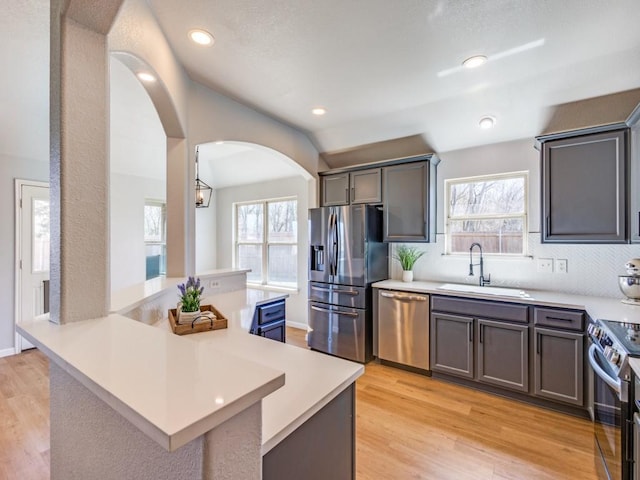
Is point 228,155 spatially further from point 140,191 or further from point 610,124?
point 610,124

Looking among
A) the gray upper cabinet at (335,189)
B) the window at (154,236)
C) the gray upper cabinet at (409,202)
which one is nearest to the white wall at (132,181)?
the window at (154,236)

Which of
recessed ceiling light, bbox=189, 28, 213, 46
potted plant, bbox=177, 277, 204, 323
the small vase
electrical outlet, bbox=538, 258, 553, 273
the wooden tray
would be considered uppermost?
recessed ceiling light, bbox=189, 28, 213, 46

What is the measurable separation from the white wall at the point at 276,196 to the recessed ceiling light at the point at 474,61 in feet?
9.05

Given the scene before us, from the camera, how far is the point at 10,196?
356 cm

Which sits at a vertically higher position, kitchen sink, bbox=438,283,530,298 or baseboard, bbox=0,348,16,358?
kitchen sink, bbox=438,283,530,298

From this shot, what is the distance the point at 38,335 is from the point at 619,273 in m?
3.89

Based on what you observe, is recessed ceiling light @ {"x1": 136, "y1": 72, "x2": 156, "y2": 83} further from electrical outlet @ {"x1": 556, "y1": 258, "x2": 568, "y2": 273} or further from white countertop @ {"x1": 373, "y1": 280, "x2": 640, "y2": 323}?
electrical outlet @ {"x1": 556, "y1": 258, "x2": 568, "y2": 273}

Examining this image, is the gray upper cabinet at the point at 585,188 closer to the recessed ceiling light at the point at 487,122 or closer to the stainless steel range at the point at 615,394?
the recessed ceiling light at the point at 487,122

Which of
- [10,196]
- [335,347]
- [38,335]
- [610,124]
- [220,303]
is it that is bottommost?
[335,347]

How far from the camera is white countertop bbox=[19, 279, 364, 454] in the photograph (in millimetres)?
538

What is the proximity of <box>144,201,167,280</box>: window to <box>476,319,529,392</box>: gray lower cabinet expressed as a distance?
4708 mm

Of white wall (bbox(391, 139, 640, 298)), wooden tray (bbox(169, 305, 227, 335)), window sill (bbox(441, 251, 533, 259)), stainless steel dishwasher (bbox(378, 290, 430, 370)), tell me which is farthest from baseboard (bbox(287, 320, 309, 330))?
wooden tray (bbox(169, 305, 227, 335))

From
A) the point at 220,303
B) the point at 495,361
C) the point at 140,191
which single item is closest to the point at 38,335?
the point at 220,303

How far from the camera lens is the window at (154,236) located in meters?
4.98
